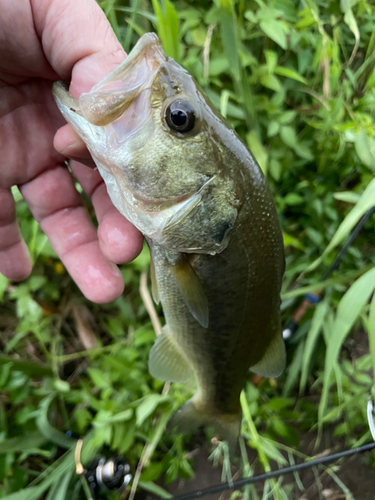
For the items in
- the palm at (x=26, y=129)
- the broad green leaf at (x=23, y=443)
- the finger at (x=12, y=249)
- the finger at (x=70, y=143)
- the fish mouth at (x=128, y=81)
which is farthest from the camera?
the broad green leaf at (x=23, y=443)

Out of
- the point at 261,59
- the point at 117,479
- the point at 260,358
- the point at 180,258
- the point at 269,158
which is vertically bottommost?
the point at 117,479

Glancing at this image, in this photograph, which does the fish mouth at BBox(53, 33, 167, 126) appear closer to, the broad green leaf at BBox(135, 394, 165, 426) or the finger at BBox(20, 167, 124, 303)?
the finger at BBox(20, 167, 124, 303)

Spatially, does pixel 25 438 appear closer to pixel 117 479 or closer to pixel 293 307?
pixel 117 479

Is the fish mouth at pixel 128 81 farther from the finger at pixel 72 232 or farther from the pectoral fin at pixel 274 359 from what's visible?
the pectoral fin at pixel 274 359

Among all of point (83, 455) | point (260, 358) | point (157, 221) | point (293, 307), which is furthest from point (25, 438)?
point (293, 307)

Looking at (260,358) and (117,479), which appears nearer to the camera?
(260,358)

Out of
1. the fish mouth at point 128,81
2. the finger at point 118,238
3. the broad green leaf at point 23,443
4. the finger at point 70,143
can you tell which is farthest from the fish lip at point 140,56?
the broad green leaf at point 23,443

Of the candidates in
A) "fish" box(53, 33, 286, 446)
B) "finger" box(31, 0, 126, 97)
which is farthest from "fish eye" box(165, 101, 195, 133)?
"finger" box(31, 0, 126, 97)
